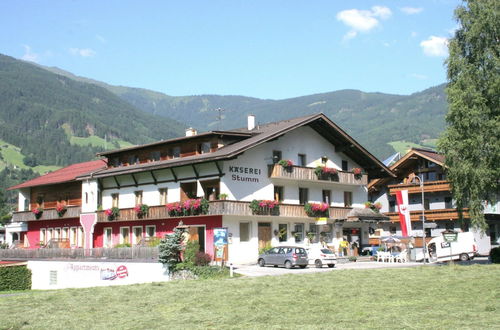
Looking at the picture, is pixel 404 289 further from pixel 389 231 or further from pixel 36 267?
pixel 389 231

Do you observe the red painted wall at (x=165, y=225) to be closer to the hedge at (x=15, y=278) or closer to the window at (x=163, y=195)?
the window at (x=163, y=195)

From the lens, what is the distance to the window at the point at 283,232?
44.4 meters

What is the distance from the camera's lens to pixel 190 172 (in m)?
43.3

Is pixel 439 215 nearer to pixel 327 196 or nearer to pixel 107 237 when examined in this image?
pixel 327 196

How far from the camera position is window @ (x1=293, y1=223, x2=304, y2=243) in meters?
45.4

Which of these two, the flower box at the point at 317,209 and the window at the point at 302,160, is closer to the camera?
the flower box at the point at 317,209

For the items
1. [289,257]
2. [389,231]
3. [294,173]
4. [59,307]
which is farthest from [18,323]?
[389,231]

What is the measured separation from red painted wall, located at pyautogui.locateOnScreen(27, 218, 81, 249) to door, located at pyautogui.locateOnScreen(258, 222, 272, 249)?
19247 millimetres

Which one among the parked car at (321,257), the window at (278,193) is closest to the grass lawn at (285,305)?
the parked car at (321,257)

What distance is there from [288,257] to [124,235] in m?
17.9

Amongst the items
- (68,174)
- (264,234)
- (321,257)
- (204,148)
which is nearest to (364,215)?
(264,234)

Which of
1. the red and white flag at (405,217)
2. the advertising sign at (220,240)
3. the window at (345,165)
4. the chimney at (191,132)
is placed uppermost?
the chimney at (191,132)

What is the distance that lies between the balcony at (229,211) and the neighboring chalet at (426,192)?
10.1 m

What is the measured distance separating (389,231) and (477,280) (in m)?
39.7
